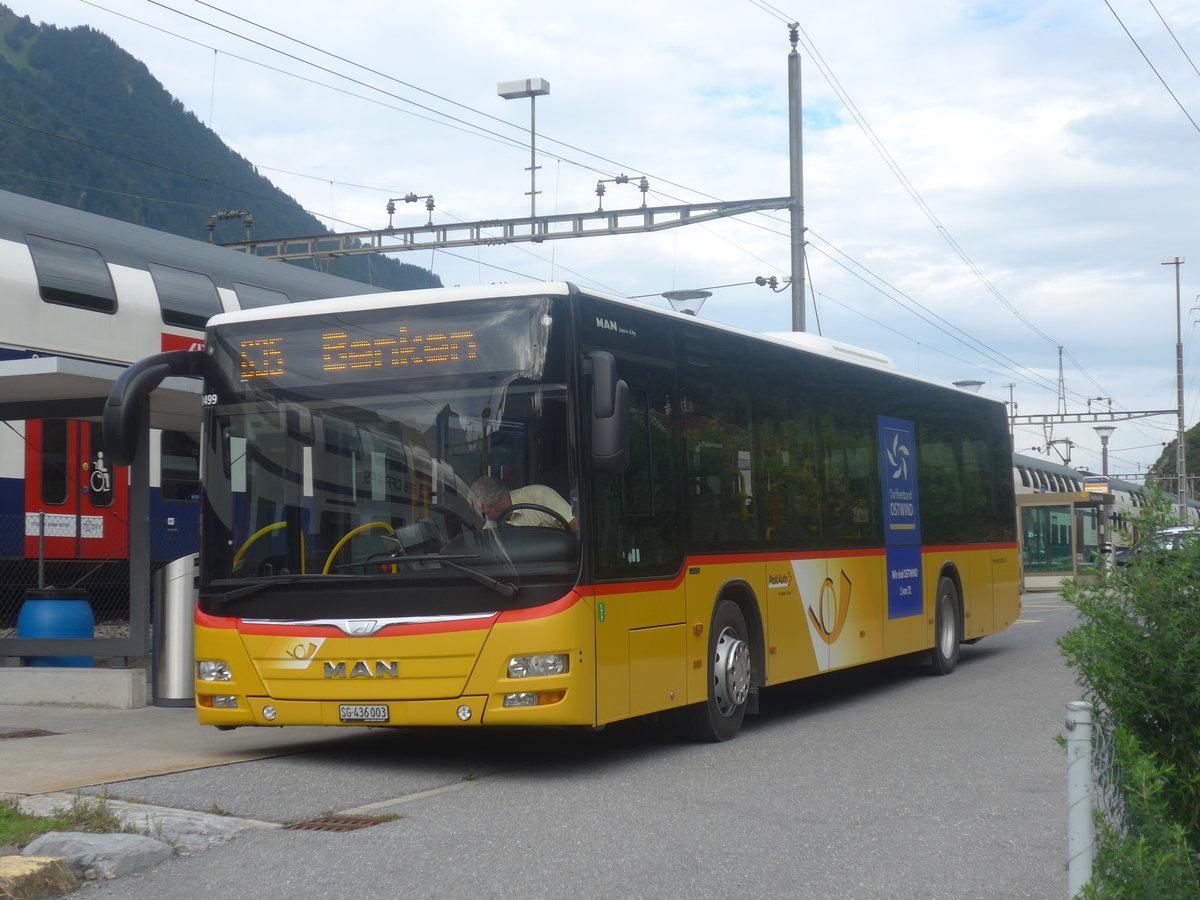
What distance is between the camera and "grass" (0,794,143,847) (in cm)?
661

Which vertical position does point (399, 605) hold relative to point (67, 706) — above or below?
above

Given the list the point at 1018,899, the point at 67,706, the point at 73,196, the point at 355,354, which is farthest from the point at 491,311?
the point at 73,196

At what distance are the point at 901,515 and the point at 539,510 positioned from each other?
22.0 ft

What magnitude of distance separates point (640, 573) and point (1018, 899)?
4140mm

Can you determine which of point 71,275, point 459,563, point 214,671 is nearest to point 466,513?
point 459,563

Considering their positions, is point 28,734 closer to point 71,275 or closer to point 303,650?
point 303,650

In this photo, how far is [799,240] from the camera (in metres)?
25.0

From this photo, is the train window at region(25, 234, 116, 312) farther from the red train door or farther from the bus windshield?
the bus windshield

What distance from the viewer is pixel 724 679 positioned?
10680 millimetres

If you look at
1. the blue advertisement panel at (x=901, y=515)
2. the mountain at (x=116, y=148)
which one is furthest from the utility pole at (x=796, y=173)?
the mountain at (x=116, y=148)

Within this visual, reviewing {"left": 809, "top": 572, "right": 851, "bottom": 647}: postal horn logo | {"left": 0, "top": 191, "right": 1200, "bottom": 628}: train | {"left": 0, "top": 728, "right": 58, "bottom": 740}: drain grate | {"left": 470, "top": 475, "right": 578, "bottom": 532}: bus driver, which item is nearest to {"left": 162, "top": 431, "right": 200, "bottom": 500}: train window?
{"left": 0, "top": 191, "right": 1200, "bottom": 628}: train

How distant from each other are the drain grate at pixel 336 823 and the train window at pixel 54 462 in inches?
394

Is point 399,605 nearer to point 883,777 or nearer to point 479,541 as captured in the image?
point 479,541

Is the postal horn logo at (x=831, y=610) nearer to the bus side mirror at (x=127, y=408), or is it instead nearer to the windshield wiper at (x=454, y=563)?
the windshield wiper at (x=454, y=563)
